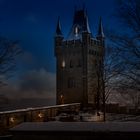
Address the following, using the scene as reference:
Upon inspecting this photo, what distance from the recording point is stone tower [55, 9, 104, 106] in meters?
58.4

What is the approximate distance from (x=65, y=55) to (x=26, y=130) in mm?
54466

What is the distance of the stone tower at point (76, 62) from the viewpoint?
58375 mm

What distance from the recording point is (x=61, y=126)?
7.68 m
